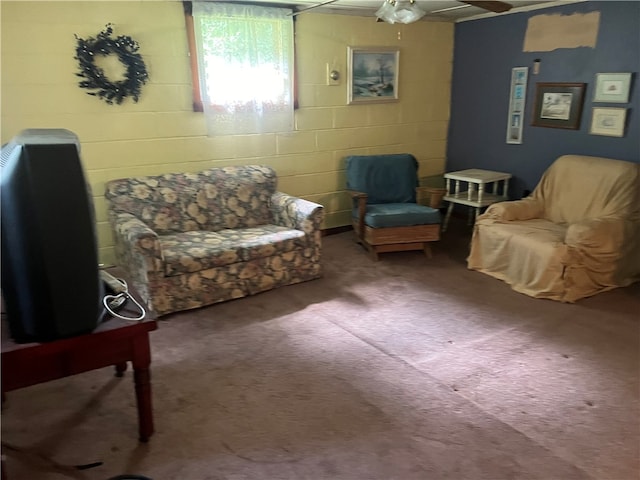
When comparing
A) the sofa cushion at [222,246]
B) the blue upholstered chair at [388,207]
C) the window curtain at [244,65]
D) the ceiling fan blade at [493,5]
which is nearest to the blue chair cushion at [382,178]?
the blue upholstered chair at [388,207]

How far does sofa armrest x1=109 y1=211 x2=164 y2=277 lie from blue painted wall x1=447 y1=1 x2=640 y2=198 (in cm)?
349

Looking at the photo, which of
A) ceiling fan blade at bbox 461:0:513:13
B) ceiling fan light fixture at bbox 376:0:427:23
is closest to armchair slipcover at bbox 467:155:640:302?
ceiling fan blade at bbox 461:0:513:13

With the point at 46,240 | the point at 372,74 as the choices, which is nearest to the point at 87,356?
the point at 46,240

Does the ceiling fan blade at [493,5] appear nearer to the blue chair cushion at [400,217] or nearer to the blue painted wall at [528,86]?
the blue painted wall at [528,86]

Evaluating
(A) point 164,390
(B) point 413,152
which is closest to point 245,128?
(B) point 413,152

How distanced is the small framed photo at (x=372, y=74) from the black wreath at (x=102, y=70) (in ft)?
6.33

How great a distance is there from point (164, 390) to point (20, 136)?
4.48ft

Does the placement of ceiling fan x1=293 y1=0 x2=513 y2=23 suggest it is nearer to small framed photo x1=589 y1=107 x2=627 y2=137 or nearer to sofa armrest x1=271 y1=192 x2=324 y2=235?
sofa armrest x1=271 y1=192 x2=324 y2=235

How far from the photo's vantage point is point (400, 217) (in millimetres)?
4230

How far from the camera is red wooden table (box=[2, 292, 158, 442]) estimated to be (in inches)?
69.4

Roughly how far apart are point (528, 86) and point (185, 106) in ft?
10.1

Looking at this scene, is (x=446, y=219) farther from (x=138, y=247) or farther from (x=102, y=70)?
(x=102, y=70)

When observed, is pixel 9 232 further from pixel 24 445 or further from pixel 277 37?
pixel 277 37

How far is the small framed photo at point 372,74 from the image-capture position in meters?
4.82
